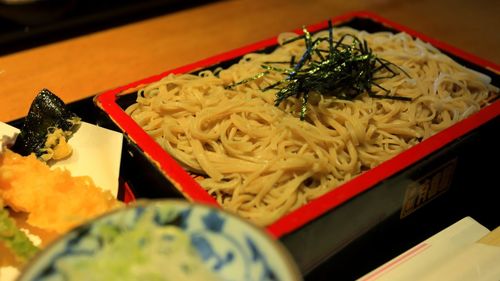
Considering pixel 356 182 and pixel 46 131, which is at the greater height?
pixel 46 131

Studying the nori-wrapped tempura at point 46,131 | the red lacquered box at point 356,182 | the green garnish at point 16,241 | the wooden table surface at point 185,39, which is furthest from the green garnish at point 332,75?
the green garnish at point 16,241

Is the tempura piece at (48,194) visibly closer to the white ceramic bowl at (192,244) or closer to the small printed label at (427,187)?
the white ceramic bowl at (192,244)

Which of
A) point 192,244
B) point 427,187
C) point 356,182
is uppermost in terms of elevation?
point 192,244

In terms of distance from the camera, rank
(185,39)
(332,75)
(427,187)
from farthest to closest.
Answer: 1. (185,39)
2. (332,75)
3. (427,187)

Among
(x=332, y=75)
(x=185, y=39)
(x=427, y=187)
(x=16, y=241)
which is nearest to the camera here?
(x=16, y=241)

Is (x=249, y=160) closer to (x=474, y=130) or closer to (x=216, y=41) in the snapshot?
(x=474, y=130)

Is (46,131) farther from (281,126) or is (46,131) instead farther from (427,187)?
(427,187)

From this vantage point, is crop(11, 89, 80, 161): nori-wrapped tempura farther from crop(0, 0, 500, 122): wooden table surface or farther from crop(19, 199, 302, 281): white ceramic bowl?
crop(19, 199, 302, 281): white ceramic bowl

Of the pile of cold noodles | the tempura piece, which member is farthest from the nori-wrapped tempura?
the pile of cold noodles

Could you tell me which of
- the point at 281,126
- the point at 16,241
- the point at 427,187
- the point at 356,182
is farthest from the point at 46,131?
the point at 427,187
